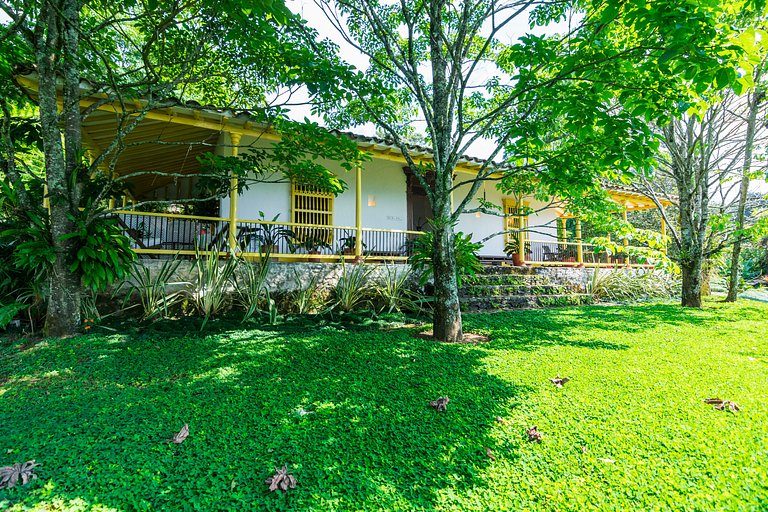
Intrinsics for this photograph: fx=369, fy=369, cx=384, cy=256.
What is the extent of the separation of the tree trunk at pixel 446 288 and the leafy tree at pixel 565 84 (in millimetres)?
13

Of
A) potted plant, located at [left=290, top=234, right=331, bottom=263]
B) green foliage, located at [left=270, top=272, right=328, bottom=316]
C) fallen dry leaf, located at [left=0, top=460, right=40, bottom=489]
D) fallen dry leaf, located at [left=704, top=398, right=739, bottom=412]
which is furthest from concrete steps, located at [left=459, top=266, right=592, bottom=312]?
fallen dry leaf, located at [left=0, top=460, right=40, bottom=489]

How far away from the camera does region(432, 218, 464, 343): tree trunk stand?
4.56 metres

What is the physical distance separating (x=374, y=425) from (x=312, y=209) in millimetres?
7265

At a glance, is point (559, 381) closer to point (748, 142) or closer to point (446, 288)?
point (446, 288)

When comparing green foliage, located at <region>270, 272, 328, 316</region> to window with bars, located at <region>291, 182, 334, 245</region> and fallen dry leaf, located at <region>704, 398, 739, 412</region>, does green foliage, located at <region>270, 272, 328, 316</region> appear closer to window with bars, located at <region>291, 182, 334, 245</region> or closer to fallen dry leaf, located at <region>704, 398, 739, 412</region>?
window with bars, located at <region>291, 182, 334, 245</region>

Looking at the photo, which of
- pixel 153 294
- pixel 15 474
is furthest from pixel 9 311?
pixel 15 474

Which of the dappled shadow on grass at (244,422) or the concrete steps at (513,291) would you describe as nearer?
the dappled shadow on grass at (244,422)

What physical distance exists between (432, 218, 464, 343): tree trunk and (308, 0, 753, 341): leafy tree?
0.01 metres

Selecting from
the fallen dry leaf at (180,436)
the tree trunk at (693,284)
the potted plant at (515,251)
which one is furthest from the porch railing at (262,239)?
the tree trunk at (693,284)

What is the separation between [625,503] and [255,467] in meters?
1.88

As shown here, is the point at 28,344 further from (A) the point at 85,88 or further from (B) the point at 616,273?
(B) the point at 616,273

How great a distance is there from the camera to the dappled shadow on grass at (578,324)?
4.79 meters

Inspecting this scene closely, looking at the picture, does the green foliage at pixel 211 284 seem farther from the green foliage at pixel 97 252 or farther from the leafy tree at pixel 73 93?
the leafy tree at pixel 73 93

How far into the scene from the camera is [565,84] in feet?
14.4
